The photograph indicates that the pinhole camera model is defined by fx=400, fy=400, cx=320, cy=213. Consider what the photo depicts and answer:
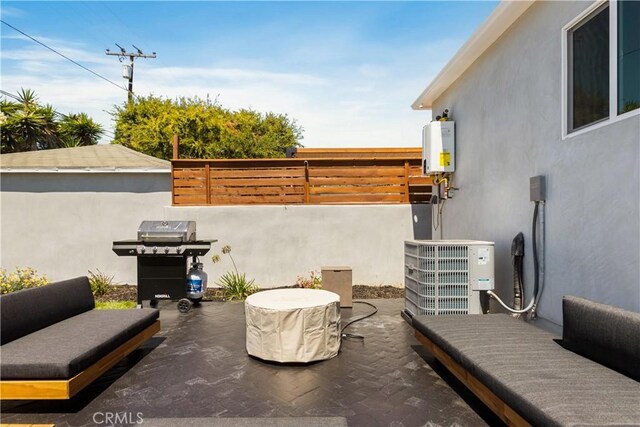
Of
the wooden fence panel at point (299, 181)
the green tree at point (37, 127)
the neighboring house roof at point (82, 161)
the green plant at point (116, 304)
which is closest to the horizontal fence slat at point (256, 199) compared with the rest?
the wooden fence panel at point (299, 181)

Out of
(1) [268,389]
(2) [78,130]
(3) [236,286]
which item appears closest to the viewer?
(1) [268,389]

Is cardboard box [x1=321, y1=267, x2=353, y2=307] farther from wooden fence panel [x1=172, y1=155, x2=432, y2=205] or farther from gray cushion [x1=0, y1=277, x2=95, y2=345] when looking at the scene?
gray cushion [x1=0, y1=277, x2=95, y2=345]

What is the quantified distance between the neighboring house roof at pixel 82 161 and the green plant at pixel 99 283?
2.27 m

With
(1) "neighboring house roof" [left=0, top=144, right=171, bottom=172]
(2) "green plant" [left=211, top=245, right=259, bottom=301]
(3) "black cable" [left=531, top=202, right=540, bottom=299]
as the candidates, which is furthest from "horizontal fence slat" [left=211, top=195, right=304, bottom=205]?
(3) "black cable" [left=531, top=202, right=540, bottom=299]

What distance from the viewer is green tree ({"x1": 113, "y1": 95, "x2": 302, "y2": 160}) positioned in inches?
723

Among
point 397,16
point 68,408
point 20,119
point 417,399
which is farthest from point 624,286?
point 20,119

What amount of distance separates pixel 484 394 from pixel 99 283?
763cm

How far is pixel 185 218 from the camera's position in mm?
8484

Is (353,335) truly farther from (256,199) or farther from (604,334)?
(256,199)

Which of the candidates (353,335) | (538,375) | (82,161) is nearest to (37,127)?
(82,161)

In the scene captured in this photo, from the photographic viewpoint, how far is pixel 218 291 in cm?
808

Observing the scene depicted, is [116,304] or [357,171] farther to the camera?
[357,171]

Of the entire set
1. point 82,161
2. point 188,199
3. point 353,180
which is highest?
point 82,161

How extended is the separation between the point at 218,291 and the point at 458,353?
5.94 meters
